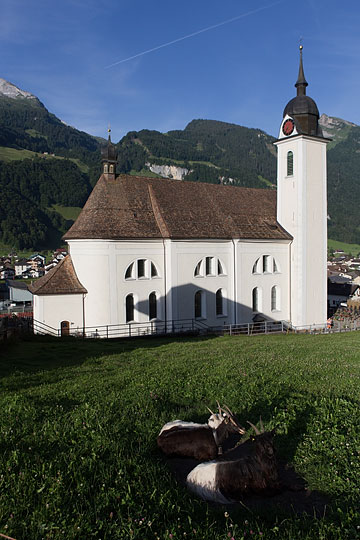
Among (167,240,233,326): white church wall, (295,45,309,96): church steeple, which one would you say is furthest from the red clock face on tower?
(167,240,233,326): white church wall

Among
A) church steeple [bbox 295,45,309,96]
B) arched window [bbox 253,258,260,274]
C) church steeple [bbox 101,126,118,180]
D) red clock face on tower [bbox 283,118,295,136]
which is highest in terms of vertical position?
church steeple [bbox 295,45,309,96]

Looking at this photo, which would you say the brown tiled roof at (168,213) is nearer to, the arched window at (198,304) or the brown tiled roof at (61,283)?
the brown tiled roof at (61,283)

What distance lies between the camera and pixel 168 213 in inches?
1244

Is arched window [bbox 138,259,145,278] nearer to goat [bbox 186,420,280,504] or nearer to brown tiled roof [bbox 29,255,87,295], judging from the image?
brown tiled roof [bbox 29,255,87,295]

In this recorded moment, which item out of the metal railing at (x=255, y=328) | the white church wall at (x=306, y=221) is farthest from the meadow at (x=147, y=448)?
the white church wall at (x=306, y=221)

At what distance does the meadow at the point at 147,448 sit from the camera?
15.2ft

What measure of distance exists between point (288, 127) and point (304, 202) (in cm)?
641

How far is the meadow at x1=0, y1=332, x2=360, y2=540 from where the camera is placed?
4.64 metres

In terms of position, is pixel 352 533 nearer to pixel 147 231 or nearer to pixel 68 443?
pixel 68 443

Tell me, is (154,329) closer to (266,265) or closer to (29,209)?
(266,265)

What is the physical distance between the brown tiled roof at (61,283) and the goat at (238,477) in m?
24.1

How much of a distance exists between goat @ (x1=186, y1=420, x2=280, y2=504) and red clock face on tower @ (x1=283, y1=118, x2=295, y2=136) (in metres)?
33.7

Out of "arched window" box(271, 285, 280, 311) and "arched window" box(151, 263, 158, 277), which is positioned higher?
"arched window" box(151, 263, 158, 277)

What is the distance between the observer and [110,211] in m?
30.1
